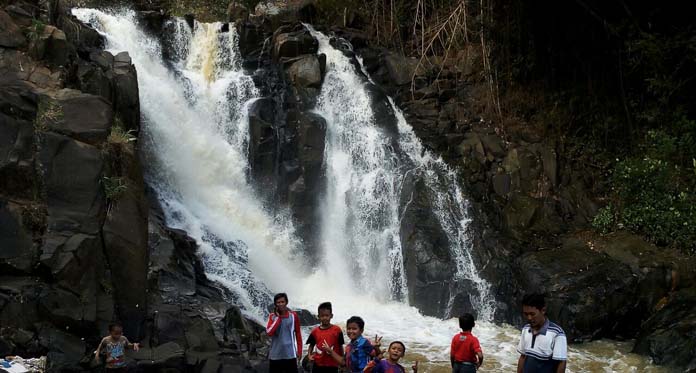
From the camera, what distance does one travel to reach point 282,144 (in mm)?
16375

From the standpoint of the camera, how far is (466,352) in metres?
6.39

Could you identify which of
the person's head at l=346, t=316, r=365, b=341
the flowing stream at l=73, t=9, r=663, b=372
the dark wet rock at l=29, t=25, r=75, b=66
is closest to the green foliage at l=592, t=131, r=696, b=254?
the flowing stream at l=73, t=9, r=663, b=372

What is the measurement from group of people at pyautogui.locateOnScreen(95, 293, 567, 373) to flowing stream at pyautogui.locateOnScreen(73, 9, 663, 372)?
5.69 metres

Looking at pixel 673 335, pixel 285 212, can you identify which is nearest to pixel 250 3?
pixel 285 212

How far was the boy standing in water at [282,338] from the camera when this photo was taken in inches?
268

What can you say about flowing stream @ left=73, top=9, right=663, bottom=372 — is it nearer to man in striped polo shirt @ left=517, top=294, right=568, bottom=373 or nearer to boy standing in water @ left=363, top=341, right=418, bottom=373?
boy standing in water @ left=363, top=341, right=418, bottom=373

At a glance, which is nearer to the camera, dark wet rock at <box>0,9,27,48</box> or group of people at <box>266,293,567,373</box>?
group of people at <box>266,293,567,373</box>

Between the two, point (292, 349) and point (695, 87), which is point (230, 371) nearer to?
point (292, 349)

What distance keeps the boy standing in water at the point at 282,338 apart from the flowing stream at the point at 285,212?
565 centimetres

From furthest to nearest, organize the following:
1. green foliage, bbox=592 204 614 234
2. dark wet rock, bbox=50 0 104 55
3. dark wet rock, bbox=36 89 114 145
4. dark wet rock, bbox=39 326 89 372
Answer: green foliage, bbox=592 204 614 234 < dark wet rock, bbox=50 0 104 55 < dark wet rock, bbox=36 89 114 145 < dark wet rock, bbox=39 326 89 372

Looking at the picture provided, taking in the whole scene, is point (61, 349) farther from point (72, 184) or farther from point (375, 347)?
point (375, 347)

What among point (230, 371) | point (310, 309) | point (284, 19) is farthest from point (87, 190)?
point (284, 19)

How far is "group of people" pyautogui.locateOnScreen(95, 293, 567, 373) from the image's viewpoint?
4977 mm

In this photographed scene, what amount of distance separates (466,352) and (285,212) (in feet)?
32.4
